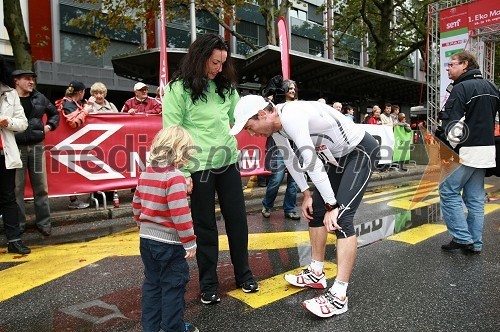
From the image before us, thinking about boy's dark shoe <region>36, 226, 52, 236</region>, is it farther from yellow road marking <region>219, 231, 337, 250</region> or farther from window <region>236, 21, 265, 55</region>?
window <region>236, 21, 265, 55</region>

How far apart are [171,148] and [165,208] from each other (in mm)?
356

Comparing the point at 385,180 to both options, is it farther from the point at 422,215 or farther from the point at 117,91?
the point at 117,91

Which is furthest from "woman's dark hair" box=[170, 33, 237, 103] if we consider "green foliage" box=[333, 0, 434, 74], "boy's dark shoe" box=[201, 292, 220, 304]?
"green foliage" box=[333, 0, 434, 74]

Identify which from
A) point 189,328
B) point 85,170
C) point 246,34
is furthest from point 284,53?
point 246,34

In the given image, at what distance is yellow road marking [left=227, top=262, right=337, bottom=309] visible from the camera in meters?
3.18

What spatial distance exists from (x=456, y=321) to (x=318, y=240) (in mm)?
1122

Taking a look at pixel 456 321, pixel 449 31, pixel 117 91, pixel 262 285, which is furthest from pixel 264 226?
pixel 117 91

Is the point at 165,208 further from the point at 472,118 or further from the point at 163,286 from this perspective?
the point at 472,118

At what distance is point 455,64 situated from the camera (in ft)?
14.3

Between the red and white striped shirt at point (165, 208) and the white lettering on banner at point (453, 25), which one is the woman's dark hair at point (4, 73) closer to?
the red and white striped shirt at point (165, 208)

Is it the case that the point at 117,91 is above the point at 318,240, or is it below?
above

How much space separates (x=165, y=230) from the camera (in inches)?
101

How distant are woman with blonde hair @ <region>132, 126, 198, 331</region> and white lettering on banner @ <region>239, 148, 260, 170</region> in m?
5.81

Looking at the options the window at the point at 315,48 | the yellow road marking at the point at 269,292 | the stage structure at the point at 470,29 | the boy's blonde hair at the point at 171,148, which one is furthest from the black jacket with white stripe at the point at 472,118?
the window at the point at 315,48
